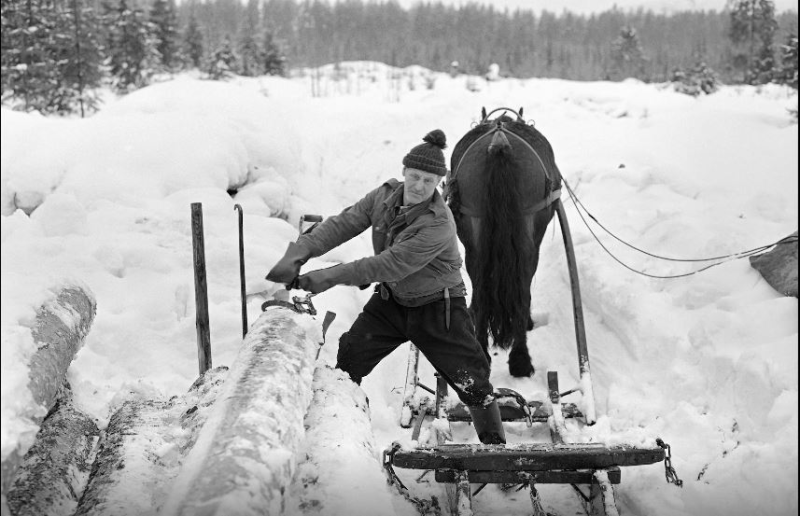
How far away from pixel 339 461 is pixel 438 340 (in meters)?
1.04

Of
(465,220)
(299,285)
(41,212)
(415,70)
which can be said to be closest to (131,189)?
(41,212)

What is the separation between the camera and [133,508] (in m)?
1.82

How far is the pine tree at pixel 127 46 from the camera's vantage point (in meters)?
23.2

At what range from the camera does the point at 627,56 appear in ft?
120

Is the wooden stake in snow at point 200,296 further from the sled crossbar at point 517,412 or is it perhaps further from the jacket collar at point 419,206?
the sled crossbar at point 517,412

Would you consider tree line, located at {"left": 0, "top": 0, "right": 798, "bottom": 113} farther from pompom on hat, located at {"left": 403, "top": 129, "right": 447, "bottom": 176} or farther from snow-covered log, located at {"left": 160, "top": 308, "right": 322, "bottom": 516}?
snow-covered log, located at {"left": 160, "top": 308, "right": 322, "bottom": 516}

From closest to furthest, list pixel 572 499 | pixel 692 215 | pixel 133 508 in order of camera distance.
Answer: pixel 133 508
pixel 572 499
pixel 692 215

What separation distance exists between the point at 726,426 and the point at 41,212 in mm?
5227

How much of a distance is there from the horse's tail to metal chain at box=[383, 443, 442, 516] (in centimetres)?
150

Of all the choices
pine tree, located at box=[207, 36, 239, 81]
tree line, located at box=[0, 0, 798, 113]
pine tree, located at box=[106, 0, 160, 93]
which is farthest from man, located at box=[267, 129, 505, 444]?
pine tree, located at box=[207, 36, 239, 81]

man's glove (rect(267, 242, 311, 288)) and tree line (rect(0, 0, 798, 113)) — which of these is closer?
man's glove (rect(267, 242, 311, 288))

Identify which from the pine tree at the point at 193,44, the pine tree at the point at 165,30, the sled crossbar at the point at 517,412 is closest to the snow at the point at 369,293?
the sled crossbar at the point at 517,412

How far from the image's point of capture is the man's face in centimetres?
280

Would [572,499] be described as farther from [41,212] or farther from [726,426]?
[41,212]
